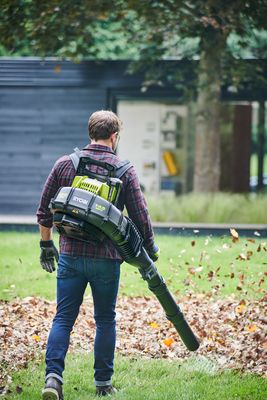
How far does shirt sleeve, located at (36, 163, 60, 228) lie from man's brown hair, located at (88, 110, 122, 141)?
341 mm

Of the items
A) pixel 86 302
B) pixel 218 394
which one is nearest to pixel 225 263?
pixel 86 302

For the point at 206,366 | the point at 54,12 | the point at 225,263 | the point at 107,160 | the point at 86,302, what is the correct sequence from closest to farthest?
the point at 107,160 < the point at 206,366 < the point at 86,302 < the point at 225,263 < the point at 54,12

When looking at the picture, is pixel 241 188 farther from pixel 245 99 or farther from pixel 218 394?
pixel 218 394

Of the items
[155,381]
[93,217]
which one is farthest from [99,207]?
[155,381]

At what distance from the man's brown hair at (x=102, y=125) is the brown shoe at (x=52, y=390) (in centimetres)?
157

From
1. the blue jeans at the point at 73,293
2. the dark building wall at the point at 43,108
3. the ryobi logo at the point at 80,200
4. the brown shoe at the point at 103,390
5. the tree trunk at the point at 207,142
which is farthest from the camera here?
the dark building wall at the point at 43,108

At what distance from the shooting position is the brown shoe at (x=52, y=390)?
5.62 meters

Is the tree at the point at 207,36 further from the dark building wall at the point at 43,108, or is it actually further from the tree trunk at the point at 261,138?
the tree trunk at the point at 261,138

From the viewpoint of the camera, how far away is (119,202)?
5.95 meters

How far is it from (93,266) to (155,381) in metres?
1.35

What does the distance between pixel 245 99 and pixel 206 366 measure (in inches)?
548

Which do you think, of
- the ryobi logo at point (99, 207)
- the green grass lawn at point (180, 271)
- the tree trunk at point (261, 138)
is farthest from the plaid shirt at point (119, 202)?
the tree trunk at point (261, 138)

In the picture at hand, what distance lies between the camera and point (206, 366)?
7.11 meters

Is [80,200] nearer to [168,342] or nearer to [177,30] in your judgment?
[168,342]
